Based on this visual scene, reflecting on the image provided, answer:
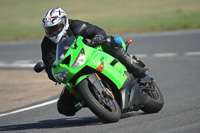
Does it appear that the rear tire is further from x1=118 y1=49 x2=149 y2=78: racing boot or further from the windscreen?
the windscreen

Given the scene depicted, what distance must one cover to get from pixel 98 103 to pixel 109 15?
35331 mm

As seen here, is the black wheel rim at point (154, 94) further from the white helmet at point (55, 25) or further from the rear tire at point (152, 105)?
the white helmet at point (55, 25)

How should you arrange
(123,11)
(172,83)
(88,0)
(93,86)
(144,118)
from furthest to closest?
(88,0), (123,11), (172,83), (144,118), (93,86)

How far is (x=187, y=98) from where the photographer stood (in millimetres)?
7848

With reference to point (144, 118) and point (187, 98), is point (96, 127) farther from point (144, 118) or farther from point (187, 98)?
point (187, 98)

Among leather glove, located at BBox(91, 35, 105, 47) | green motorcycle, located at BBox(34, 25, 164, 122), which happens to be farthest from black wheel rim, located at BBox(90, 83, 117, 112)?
leather glove, located at BBox(91, 35, 105, 47)

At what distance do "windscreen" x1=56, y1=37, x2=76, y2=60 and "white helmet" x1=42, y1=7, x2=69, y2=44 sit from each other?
1.26 feet

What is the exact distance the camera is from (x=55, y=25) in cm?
648

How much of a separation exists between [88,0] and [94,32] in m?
49.8

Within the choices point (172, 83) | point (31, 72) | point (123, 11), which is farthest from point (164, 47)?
point (123, 11)

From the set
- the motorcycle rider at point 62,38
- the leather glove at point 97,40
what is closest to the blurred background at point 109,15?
the motorcycle rider at point 62,38

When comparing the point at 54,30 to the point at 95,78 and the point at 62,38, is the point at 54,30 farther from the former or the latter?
the point at 95,78

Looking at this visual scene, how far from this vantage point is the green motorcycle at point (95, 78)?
584 cm

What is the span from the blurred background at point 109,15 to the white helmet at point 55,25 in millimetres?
19645
